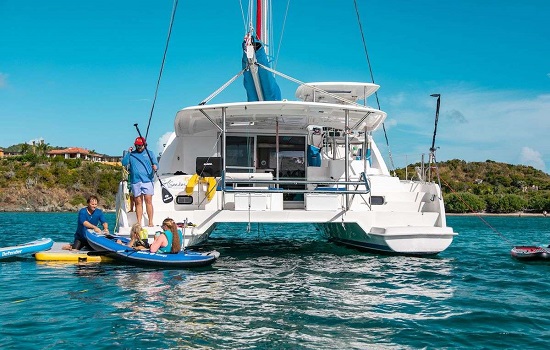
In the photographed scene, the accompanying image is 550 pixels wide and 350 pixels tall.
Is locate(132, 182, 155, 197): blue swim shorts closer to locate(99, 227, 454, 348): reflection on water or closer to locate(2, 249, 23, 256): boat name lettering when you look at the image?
locate(99, 227, 454, 348): reflection on water

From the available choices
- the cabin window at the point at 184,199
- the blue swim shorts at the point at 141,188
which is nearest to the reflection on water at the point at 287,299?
the cabin window at the point at 184,199

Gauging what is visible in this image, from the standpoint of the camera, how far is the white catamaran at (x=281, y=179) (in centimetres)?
1203

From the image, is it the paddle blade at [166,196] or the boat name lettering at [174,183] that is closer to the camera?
the paddle blade at [166,196]

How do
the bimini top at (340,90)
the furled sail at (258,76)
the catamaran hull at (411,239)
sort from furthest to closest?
the bimini top at (340,90) → the furled sail at (258,76) → the catamaran hull at (411,239)

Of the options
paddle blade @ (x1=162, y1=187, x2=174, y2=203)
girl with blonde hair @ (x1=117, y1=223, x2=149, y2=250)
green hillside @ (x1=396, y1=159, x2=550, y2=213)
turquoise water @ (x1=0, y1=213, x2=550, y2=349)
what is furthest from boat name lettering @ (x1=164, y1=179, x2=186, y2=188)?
green hillside @ (x1=396, y1=159, x2=550, y2=213)

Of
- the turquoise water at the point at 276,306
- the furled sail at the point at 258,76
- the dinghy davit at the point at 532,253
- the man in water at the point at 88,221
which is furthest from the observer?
the furled sail at the point at 258,76

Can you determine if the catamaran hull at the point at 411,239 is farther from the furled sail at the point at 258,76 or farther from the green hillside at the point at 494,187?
the green hillside at the point at 494,187

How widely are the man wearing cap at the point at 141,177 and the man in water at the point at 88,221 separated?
0.97 m

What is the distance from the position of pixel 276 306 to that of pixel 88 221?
6312 mm

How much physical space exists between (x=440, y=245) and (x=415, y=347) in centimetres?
702

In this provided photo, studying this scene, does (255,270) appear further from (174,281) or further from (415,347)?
(415,347)

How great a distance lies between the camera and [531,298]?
27.7 ft

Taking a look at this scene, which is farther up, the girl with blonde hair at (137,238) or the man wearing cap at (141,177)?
the man wearing cap at (141,177)

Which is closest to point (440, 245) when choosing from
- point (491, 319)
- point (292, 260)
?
point (292, 260)
